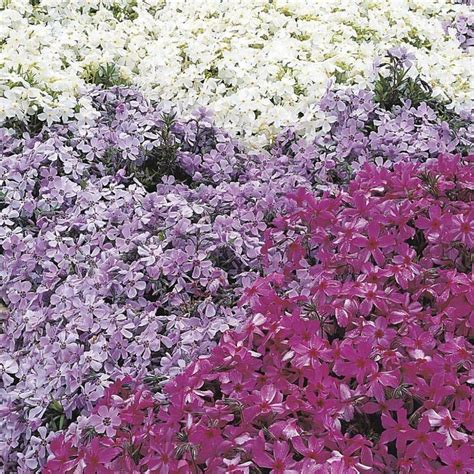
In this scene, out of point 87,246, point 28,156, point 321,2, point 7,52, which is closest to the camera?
point 87,246

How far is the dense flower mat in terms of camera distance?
2127 millimetres

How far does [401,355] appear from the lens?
2.23 metres

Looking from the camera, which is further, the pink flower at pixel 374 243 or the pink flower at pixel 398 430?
the pink flower at pixel 374 243

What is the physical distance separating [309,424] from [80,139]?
5.75 feet

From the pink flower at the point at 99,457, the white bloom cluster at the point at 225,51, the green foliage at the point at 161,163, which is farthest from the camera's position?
the white bloom cluster at the point at 225,51

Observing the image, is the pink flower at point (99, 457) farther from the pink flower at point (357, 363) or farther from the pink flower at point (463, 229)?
the pink flower at point (463, 229)

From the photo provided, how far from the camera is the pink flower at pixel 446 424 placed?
2021 mm

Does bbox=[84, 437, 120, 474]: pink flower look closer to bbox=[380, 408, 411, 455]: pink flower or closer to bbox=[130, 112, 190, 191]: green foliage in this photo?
bbox=[380, 408, 411, 455]: pink flower

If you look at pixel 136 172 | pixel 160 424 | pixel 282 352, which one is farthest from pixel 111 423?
pixel 136 172

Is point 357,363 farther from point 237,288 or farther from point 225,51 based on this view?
point 225,51

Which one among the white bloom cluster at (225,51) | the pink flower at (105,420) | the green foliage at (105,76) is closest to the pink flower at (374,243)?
the pink flower at (105,420)

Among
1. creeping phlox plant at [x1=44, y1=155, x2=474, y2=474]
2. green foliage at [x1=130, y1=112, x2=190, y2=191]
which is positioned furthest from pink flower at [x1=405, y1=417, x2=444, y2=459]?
green foliage at [x1=130, y1=112, x2=190, y2=191]

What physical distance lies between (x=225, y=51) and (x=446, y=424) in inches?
98.0

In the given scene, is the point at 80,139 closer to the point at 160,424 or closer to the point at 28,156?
the point at 28,156
